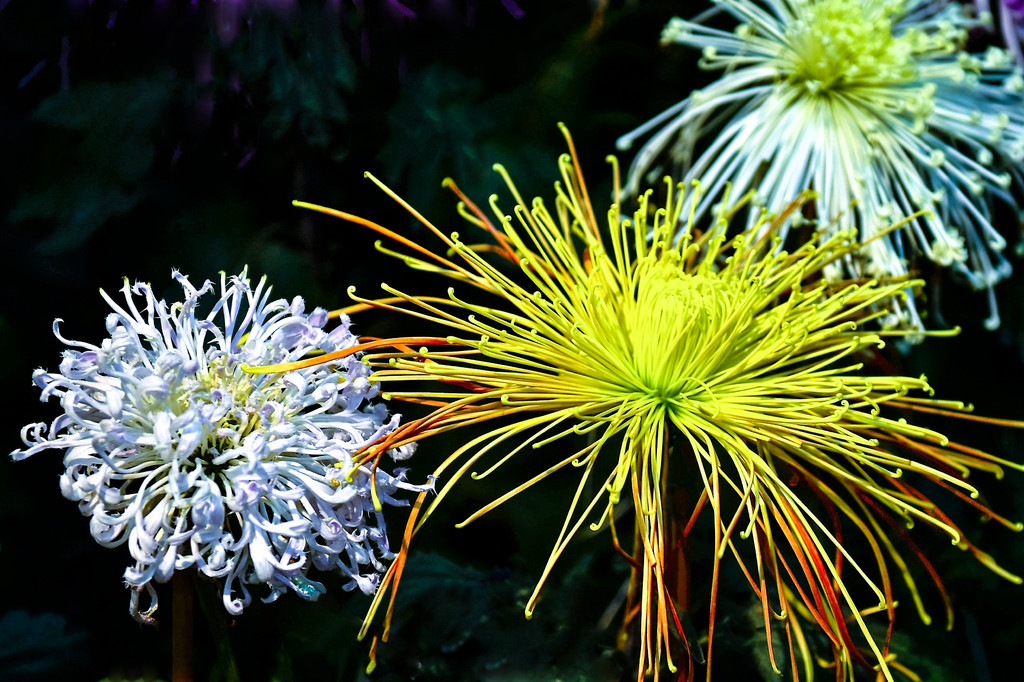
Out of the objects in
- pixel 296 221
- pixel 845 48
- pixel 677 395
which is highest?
pixel 845 48

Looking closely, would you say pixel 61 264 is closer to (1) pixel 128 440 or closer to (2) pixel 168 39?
(2) pixel 168 39

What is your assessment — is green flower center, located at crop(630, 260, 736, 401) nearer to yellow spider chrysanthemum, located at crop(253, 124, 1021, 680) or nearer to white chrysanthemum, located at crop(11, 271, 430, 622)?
yellow spider chrysanthemum, located at crop(253, 124, 1021, 680)

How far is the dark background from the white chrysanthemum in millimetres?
87

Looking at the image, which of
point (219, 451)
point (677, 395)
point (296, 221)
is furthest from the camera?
point (296, 221)

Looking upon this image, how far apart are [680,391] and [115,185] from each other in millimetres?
515

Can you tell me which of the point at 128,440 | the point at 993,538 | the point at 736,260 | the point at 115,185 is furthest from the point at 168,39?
the point at 993,538

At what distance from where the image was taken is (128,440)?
0.51 meters

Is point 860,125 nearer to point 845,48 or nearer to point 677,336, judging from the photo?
point 845,48

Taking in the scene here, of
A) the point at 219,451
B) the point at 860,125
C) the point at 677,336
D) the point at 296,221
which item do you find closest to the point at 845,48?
the point at 860,125

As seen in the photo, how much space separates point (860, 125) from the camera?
85 cm

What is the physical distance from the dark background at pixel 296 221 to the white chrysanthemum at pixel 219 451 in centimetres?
9

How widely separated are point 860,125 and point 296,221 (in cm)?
54

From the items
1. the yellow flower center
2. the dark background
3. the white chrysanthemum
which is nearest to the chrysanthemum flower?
the yellow flower center

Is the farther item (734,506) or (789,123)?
(789,123)
